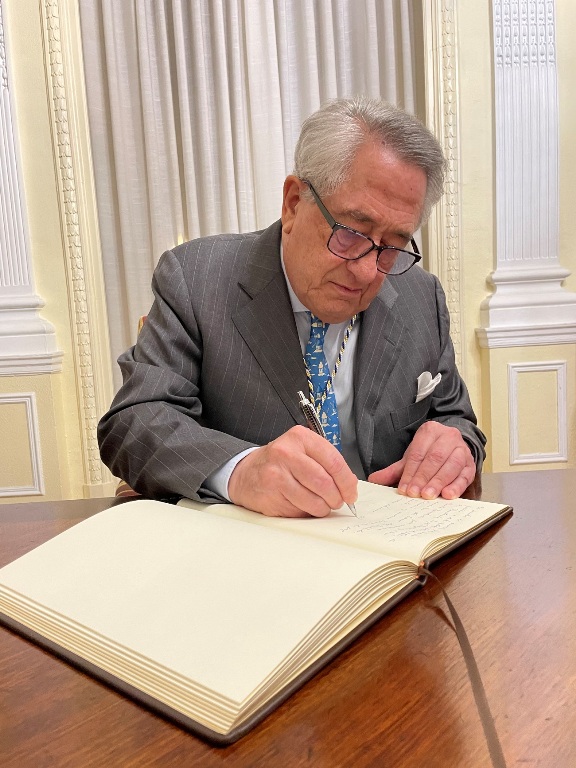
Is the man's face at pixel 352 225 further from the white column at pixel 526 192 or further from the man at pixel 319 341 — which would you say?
the white column at pixel 526 192

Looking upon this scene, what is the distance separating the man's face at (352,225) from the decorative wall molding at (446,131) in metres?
2.56

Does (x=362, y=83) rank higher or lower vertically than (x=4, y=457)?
higher

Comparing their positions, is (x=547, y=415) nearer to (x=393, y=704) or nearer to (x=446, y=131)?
(x=446, y=131)

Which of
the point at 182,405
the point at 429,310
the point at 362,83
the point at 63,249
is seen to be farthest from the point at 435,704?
the point at 362,83

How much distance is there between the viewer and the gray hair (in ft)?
5.42

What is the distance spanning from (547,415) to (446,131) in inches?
69.6

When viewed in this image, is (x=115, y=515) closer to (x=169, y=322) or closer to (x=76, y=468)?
(x=169, y=322)

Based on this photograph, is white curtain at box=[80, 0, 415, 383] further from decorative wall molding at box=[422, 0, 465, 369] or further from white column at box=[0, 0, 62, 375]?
white column at box=[0, 0, 62, 375]

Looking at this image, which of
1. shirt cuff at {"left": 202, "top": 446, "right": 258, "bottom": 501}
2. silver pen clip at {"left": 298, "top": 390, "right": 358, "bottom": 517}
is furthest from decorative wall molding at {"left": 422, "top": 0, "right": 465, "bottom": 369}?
shirt cuff at {"left": 202, "top": 446, "right": 258, "bottom": 501}

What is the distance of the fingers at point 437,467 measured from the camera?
4.63 ft

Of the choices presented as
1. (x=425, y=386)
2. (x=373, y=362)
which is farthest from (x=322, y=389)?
(x=425, y=386)

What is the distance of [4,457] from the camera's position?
13.6ft

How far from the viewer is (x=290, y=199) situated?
1.85m

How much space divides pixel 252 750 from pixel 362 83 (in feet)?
14.0
